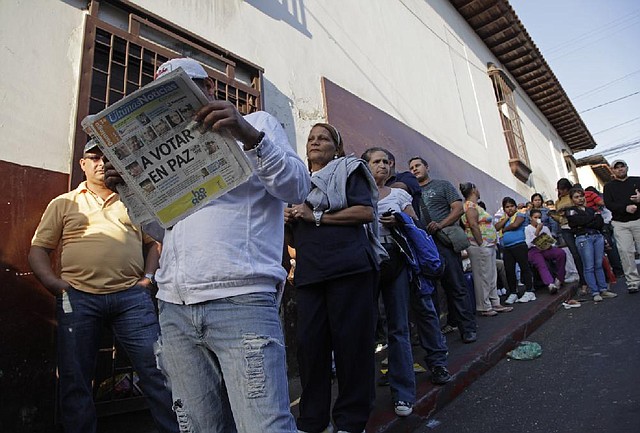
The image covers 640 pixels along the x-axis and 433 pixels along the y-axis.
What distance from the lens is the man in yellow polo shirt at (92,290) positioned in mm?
2258

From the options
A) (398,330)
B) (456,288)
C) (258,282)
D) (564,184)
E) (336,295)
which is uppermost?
(564,184)

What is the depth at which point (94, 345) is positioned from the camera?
92.9 inches

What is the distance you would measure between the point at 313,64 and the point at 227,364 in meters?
4.58

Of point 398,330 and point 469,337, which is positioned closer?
point 398,330

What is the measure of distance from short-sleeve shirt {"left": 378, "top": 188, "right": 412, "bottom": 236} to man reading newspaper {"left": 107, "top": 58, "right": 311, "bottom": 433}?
1.67 m

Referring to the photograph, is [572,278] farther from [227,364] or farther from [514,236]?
[227,364]

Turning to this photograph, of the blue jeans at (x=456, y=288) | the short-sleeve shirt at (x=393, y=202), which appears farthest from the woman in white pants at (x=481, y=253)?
the short-sleeve shirt at (x=393, y=202)

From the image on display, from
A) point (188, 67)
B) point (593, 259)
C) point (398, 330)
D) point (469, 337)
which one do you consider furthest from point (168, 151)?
point (593, 259)

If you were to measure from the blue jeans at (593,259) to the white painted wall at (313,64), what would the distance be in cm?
320

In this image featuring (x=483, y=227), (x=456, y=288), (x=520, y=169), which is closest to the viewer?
(x=456, y=288)

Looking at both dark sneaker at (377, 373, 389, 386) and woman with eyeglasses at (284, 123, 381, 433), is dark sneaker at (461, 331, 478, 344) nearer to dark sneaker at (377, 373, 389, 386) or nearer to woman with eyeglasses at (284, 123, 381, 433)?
dark sneaker at (377, 373, 389, 386)

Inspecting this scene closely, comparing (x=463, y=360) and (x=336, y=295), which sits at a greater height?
(x=336, y=295)

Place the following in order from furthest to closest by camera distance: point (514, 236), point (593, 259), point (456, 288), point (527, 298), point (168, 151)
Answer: point (514, 236), point (527, 298), point (593, 259), point (456, 288), point (168, 151)

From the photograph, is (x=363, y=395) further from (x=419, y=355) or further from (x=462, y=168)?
(x=462, y=168)
